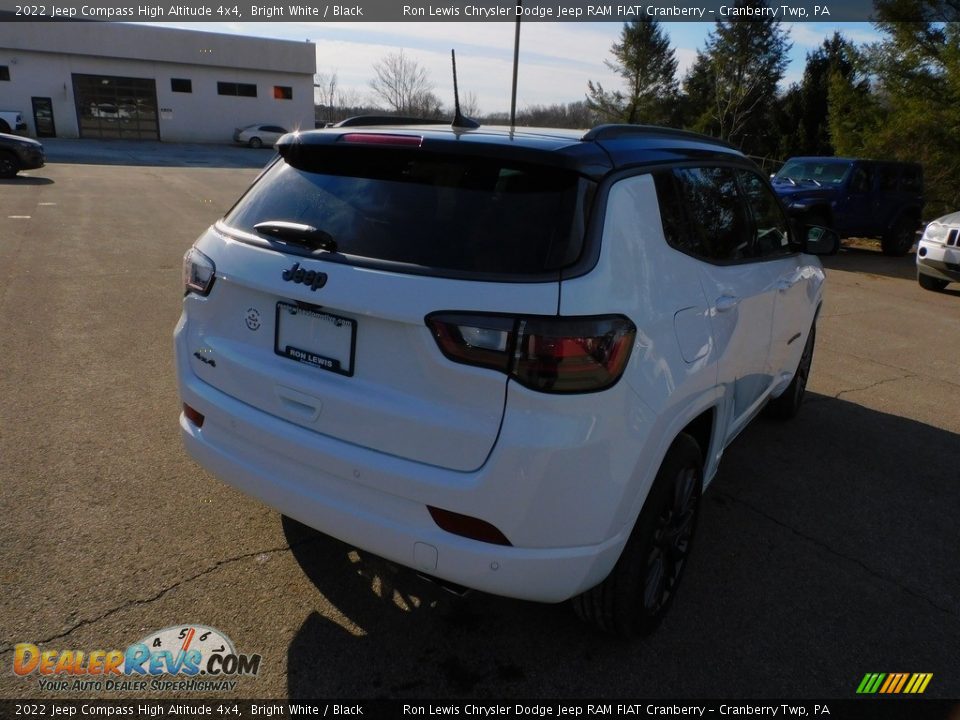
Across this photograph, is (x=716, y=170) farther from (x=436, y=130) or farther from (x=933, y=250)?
(x=933, y=250)

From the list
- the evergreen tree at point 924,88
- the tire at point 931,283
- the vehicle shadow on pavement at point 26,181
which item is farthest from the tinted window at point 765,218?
the vehicle shadow on pavement at point 26,181

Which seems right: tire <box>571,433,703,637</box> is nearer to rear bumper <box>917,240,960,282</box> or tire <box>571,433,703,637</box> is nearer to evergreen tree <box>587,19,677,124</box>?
rear bumper <box>917,240,960,282</box>

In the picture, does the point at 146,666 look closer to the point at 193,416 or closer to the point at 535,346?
the point at 193,416

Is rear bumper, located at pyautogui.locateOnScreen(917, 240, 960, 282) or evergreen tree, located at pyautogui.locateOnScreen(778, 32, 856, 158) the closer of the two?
rear bumper, located at pyautogui.locateOnScreen(917, 240, 960, 282)

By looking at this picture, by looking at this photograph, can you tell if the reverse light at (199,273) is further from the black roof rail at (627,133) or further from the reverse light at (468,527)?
the black roof rail at (627,133)

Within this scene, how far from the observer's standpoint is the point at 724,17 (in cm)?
3647

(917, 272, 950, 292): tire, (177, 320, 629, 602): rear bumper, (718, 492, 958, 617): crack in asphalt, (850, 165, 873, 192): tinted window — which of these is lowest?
(917, 272, 950, 292): tire

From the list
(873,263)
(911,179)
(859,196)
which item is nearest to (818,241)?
(873,263)

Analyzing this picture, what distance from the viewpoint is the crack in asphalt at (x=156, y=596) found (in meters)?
2.50

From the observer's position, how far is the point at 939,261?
1002cm

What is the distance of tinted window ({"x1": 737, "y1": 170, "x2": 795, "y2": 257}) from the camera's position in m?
3.68

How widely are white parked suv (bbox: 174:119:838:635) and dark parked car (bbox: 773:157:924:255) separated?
1244cm

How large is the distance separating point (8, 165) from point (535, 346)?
20.5m

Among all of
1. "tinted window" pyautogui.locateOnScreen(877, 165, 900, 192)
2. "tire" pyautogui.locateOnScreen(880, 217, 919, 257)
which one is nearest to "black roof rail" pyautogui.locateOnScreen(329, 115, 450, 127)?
"tinted window" pyautogui.locateOnScreen(877, 165, 900, 192)
